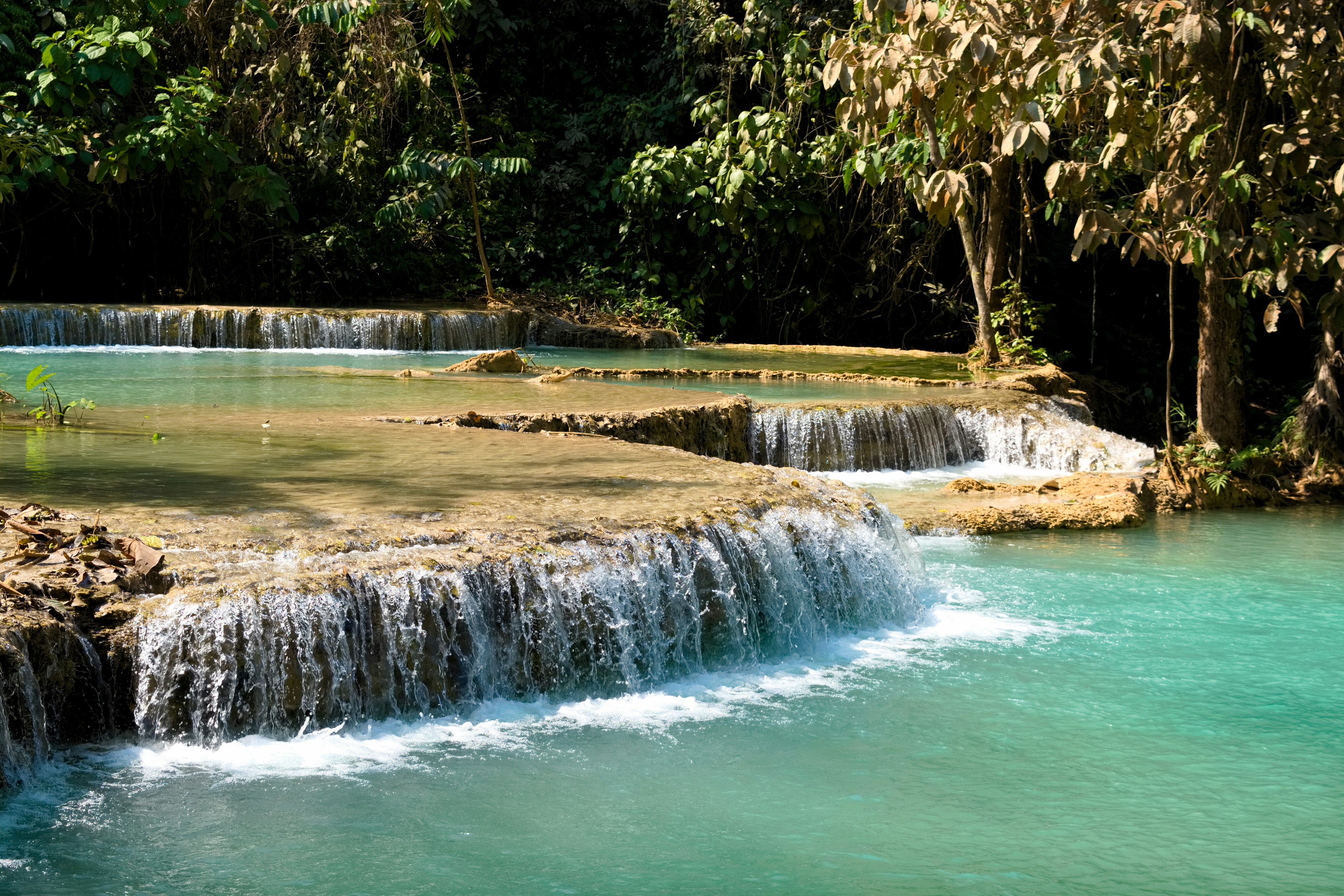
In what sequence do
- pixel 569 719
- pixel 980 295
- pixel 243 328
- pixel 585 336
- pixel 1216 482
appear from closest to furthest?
pixel 569 719, pixel 1216 482, pixel 980 295, pixel 243 328, pixel 585 336

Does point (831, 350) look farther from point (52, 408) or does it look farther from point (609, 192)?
point (52, 408)

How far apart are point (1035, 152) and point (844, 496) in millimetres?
2470

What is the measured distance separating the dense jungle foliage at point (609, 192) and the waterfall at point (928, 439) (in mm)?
974

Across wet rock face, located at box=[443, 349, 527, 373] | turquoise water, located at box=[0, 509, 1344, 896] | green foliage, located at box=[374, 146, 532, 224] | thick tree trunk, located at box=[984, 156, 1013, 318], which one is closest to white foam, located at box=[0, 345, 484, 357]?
wet rock face, located at box=[443, 349, 527, 373]

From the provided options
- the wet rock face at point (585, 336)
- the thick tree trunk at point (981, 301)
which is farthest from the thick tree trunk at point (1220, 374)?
the wet rock face at point (585, 336)

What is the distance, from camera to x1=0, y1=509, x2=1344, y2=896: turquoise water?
13.4 feet

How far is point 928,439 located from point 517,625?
6454 mm

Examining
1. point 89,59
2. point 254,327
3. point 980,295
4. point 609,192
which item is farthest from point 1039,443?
point 609,192

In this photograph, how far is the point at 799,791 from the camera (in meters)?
4.75

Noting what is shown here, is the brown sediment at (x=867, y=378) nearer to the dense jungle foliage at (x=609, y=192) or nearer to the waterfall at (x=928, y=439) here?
the waterfall at (x=928, y=439)

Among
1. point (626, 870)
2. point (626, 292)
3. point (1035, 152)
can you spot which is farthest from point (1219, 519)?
point (626, 292)

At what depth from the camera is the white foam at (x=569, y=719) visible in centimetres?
479

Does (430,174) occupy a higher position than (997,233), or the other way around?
(430,174)

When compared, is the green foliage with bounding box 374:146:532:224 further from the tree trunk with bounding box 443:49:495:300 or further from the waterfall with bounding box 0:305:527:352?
the waterfall with bounding box 0:305:527:352
